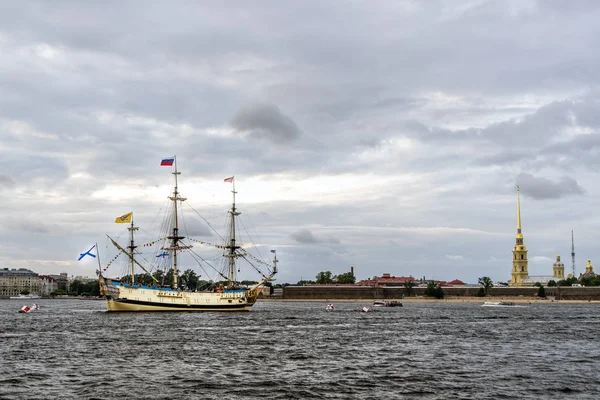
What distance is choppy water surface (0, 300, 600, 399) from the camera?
109ft

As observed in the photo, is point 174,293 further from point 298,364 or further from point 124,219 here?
point 298,364

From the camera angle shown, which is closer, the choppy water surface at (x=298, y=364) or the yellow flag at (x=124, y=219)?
the choppy water surface at (x=298, y=364)

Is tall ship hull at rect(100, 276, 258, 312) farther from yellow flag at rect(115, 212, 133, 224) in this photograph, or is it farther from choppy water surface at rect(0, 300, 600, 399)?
choppy water surface at rect(0, 300, 600, 399)

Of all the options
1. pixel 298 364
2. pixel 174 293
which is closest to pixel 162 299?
pixel 174 293

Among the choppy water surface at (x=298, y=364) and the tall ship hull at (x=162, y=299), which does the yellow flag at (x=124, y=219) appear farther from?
the choppy water surface at (x=298, y=364)

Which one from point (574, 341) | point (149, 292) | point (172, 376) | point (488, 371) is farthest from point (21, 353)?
point (149, 292)

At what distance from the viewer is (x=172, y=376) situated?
37312 millimetres

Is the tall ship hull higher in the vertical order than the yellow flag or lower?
lower

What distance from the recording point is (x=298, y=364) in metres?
42.4

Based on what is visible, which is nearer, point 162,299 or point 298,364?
point 298,364

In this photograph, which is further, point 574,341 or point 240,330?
point 240,330

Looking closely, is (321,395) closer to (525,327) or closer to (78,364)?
(78,364)

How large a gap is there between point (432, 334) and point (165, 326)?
28826 millimetres

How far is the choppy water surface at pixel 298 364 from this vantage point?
33094 millimetres
